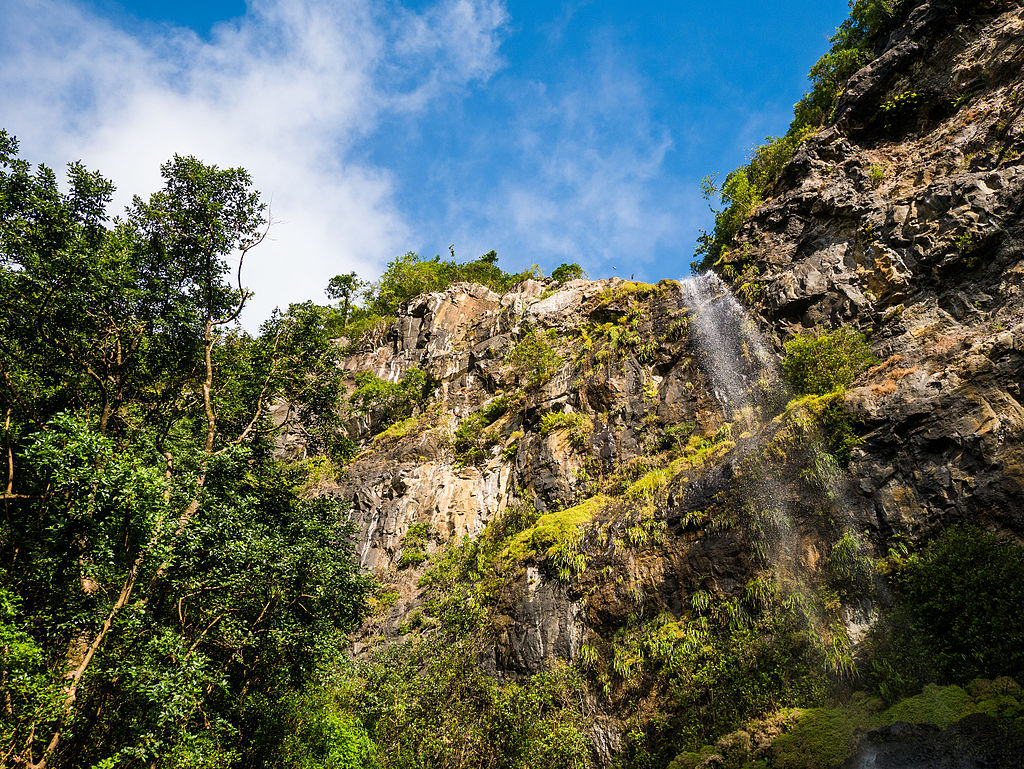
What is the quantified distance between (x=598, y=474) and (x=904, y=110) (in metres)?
A: 17.2

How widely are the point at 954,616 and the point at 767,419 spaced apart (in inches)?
296

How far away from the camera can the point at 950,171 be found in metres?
16.9

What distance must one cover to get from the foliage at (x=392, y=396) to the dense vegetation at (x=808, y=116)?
1626 centimetres

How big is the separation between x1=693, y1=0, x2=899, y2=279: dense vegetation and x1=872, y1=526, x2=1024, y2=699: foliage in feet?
47.3

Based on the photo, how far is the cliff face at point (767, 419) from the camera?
11938 mm

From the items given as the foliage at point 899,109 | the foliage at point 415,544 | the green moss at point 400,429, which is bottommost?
the foliage at point 415,544

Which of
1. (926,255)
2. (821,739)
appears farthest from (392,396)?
(821,739)

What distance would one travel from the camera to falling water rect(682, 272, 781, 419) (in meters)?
18.0

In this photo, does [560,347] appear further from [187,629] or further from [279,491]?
[187,629]

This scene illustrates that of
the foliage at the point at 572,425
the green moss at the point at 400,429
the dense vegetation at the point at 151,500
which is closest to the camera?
the dense vegetation at the point at 151,500

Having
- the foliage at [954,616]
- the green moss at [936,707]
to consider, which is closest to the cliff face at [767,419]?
the foliage at [954,616]

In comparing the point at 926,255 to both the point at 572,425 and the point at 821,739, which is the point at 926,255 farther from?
the point at 821,739

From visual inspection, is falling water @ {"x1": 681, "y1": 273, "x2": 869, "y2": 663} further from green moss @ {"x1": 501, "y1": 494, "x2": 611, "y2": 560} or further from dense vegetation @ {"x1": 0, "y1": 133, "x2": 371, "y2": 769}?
dense vegetation @ {"x1": 0, "y1": 133, "x2": 371, "y2": 769}

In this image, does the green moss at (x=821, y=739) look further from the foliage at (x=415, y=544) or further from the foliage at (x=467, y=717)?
the foliage at (x=415, y=544)
